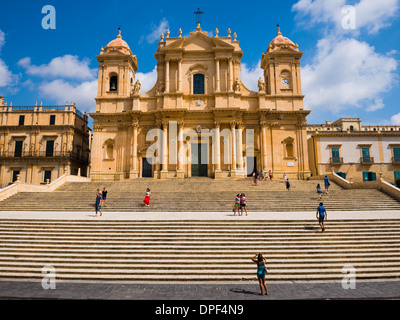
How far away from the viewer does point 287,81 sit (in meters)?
33.8

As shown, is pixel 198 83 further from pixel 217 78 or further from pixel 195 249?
pixel 195 249

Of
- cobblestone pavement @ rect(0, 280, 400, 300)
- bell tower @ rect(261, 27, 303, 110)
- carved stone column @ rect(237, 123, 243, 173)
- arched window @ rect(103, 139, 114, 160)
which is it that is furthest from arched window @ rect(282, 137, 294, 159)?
cobblestone pavement @ rect(0, 280, 400, 300)

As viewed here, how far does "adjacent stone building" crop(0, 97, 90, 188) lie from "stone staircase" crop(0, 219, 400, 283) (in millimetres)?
25544

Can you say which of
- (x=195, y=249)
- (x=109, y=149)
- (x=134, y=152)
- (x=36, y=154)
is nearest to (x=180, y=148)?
(x=134, y=152)

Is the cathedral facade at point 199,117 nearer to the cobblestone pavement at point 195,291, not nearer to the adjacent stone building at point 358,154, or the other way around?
the adjacent stone building at point 358,154

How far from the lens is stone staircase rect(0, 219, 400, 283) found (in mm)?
9594

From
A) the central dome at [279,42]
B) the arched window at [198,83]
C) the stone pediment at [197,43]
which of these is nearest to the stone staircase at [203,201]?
the arched window at [198,83]

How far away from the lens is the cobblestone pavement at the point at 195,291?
7695mm

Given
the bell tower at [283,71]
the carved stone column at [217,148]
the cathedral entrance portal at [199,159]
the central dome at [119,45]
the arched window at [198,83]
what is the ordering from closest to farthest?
the carved stone column at [217,148], the cathedral entrance portal at [199,159], the arched window at [198,83], the bell tower at [283,71], the central dome at [119,45]

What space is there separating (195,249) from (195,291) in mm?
2669

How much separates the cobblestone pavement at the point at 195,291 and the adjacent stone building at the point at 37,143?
30.5 meters

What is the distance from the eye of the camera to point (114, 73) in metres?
34.2
